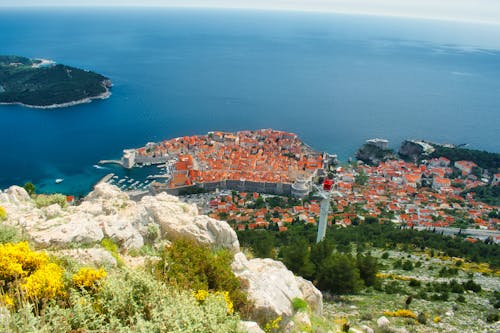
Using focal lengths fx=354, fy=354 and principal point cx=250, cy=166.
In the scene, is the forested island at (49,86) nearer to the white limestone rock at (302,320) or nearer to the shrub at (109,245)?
the shrub at (109,245)

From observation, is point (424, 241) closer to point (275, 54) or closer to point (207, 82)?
point (207, 82)

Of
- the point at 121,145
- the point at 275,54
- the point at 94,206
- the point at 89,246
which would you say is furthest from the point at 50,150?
the point at 275,54

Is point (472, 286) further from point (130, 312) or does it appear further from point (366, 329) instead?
point (130, 312)

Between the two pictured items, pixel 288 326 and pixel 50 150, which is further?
pixel 50 150

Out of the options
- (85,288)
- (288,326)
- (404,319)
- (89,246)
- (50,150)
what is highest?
(85,288)

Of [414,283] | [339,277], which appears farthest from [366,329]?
[414,283]
